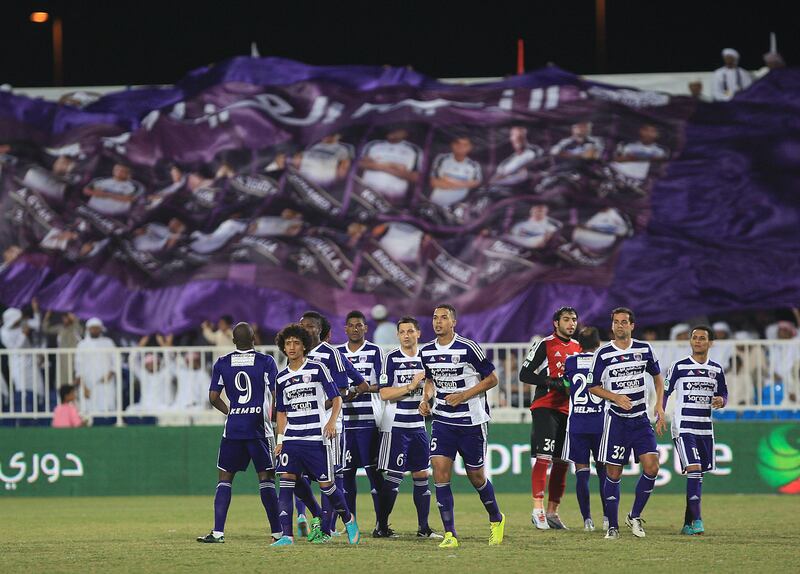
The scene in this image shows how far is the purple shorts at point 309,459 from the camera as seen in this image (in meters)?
13.3

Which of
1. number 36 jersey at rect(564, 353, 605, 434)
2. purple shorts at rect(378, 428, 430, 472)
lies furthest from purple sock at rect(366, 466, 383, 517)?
number 36 jersey at rect(564, 353, 605, 434)

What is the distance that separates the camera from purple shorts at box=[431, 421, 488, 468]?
44.1ft

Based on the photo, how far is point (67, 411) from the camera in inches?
820

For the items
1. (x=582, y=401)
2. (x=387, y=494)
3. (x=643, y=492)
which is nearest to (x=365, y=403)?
(x=387, y=494)

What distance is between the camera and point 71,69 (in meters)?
35.6

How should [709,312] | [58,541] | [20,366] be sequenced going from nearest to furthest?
[58,541] → [20,366] → [709,312]

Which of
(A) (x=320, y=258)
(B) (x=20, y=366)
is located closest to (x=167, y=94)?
(A) (x=320, y=258)

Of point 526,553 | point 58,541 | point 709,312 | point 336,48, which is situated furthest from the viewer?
point 336,48

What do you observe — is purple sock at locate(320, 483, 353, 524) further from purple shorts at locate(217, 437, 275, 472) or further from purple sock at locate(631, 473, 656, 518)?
purple sock at locate(631, 473, 656, 518)

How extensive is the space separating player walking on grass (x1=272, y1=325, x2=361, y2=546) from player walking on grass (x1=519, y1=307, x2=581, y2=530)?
2.83 m

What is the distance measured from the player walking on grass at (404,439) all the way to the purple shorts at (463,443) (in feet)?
2.61

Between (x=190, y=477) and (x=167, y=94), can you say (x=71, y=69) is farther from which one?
(x=190, y=477)

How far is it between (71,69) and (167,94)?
33.9 ft

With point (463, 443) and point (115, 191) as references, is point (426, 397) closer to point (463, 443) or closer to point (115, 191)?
point (463, 443)
